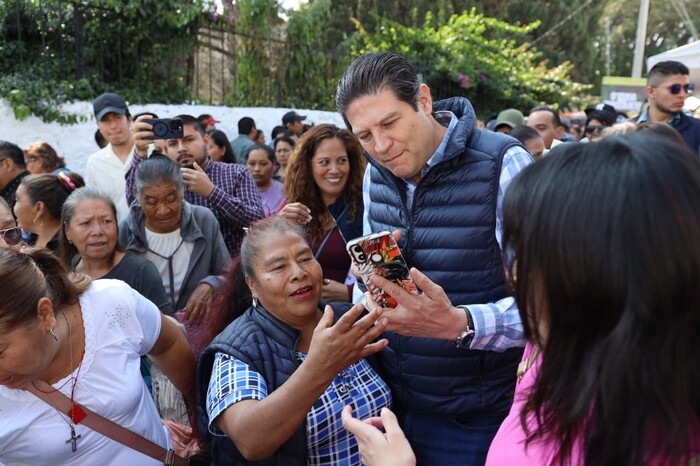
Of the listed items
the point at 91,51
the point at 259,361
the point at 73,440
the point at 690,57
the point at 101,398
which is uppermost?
the point at 690,57

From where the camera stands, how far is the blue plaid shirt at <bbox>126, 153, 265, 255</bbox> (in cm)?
427

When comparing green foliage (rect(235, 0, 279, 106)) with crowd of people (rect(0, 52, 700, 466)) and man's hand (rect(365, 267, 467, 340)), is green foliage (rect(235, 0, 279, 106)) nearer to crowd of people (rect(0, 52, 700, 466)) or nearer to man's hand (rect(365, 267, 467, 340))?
crowd of people (rect(0, 52, 700, 466))

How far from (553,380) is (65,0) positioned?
26.1 ft

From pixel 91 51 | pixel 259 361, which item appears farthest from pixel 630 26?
pixel 259 361

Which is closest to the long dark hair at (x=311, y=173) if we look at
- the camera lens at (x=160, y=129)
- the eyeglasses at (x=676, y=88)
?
the camera lens at (x=160, y=129)

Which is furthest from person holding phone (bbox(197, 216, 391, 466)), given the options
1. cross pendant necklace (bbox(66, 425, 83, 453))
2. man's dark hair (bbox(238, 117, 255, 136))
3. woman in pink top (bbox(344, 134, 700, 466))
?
man's dark hair (bbox(238, 117, 255, 136))

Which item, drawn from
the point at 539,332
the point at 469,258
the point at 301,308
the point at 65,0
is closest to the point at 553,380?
the point at 539,332

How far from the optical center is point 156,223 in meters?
3.84

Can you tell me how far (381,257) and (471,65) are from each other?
14.5 m

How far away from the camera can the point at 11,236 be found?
3.28 meters

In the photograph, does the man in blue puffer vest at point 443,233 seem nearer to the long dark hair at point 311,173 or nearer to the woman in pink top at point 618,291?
the woman in pink top at point 618,291

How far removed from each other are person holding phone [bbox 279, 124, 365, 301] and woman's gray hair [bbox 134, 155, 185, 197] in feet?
2.30

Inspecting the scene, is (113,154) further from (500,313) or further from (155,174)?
(500,313)

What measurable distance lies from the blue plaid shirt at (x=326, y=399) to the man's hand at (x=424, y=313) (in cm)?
47
